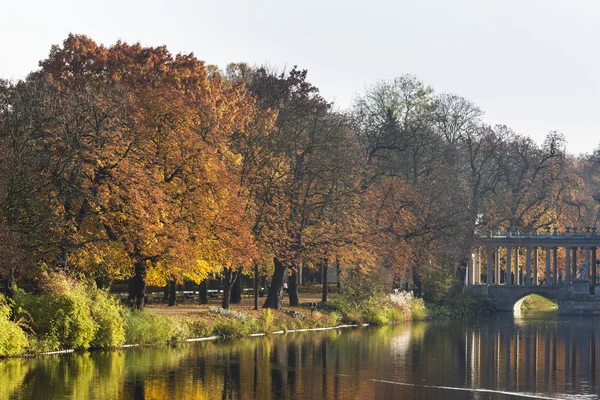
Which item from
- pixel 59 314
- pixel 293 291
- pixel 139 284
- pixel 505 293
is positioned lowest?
pixel 59 314

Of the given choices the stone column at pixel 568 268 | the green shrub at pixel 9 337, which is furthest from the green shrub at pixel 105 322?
the stone column at pixel 568 268

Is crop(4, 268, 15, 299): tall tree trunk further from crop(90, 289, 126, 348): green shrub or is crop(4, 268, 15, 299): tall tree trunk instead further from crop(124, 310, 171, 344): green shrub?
crop(124, 310, 171, 344): green shrub

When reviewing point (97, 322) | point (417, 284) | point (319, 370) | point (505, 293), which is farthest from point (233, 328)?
point (505, 293)

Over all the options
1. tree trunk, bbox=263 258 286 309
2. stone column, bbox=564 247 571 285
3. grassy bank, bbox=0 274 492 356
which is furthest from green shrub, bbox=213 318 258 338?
stone column, bbox=564 247 571 285

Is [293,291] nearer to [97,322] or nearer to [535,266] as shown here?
[97,322]

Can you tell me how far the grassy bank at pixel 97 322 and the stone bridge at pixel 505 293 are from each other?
1730 inches

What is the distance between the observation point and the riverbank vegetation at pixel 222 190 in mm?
47156

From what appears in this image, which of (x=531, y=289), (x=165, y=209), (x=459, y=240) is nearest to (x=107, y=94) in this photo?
(x=165, y=209)

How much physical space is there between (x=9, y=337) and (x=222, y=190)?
56.4 ft

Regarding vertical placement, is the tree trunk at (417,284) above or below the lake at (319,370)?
above

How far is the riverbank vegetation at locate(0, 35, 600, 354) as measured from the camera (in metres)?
47.2

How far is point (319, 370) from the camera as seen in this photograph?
140 feet

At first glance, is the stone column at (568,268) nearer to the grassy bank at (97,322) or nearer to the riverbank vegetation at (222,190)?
the riverbank vegetation at (222,190)

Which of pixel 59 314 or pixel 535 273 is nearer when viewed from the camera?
pixel 59 314
